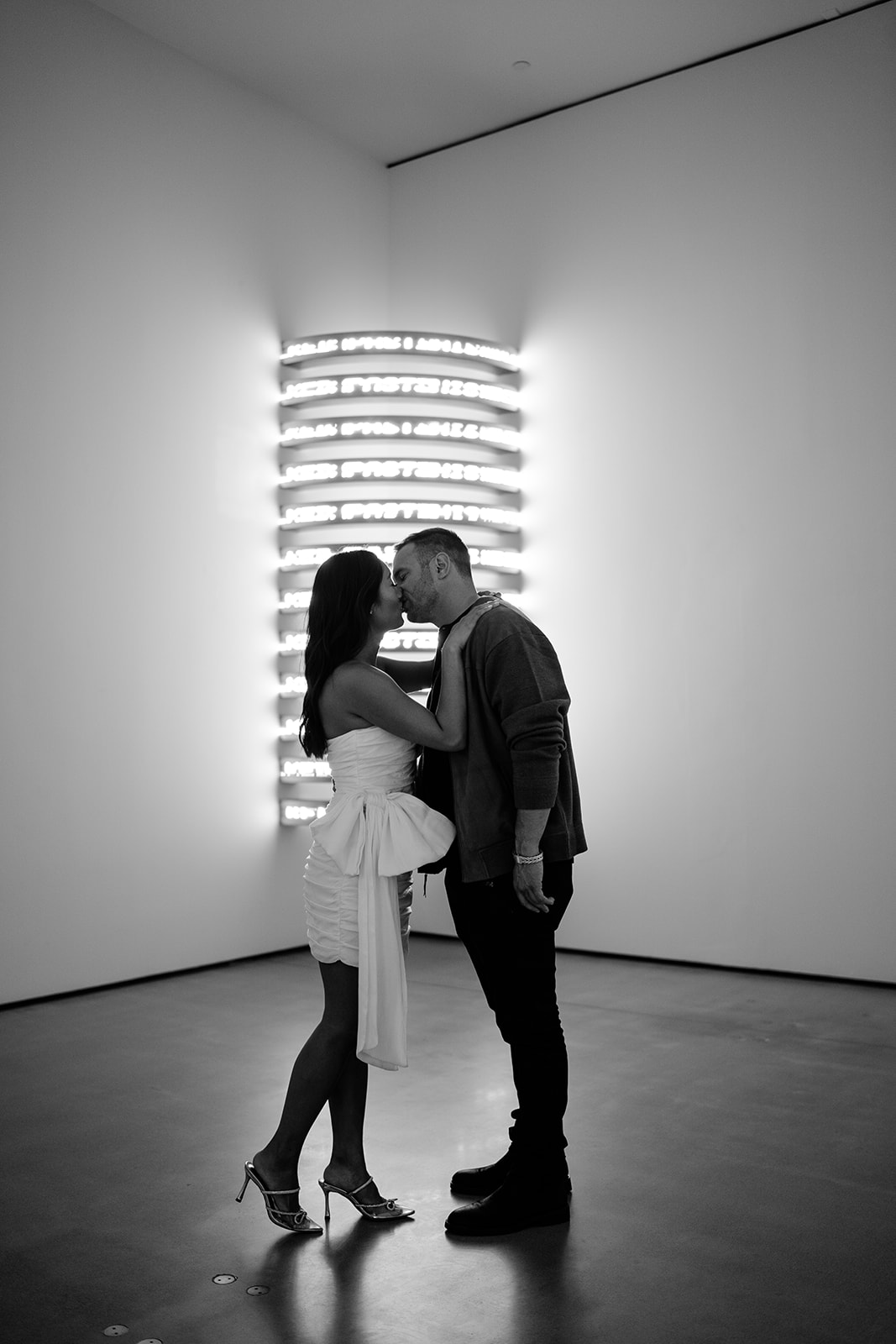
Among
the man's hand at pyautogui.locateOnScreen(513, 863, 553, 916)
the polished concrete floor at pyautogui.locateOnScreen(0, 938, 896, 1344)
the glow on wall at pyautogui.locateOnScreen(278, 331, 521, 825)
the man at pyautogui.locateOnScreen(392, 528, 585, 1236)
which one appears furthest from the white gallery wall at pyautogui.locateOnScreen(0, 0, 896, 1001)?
the man's hand at pyautogui.locateOnScreen(513, 863, 553, 916)

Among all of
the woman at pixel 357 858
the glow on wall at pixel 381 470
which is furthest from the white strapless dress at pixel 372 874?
the glow on wall at pixel 381 470

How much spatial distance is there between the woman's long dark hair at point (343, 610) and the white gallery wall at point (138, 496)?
2.67m

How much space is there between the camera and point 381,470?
6043 mm

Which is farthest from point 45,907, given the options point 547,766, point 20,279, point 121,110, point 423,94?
point 423,94

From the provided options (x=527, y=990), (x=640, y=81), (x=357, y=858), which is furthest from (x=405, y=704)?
(x=640, y=81)

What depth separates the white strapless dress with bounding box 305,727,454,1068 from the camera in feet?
9.35

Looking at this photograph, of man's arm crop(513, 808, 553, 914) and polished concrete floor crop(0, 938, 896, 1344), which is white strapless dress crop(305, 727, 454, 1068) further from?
polished concrete floor crop(0, 938, 896, 1344)

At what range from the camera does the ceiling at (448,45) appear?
5691 millimetres

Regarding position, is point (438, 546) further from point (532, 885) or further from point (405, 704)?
point (532, 885)

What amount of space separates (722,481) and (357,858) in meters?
3.69

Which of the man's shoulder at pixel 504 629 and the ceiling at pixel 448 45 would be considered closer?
the man's shoulder at pixel 504 629

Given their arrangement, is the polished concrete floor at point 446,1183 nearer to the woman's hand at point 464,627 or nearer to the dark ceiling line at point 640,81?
the woman's hand at point 464,627

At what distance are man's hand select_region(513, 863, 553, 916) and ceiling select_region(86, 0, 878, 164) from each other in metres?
4.55

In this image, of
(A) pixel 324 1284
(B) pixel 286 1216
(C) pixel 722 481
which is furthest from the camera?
(C) pixel 722 481
